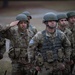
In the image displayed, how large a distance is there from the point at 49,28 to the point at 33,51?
0.55 metres

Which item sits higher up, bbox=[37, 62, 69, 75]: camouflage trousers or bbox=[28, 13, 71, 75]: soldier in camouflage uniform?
bbox=[28, 13, 71, 75]: soldier in camouflage uniform

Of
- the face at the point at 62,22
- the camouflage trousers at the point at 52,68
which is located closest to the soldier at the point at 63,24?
the face at the point at 62,22

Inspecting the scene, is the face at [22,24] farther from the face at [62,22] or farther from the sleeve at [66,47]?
the sleeve at [66,47]

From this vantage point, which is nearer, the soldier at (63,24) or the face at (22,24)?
the face at (22,24)

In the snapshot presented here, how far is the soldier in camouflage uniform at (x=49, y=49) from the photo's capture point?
240 inches

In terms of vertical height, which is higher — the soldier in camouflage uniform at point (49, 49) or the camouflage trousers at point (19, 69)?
the soldier in camouflage uniform at point (49, 49)

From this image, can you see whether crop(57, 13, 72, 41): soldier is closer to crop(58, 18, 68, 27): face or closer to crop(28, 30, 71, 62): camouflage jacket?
crop(58, 18, 68, 27): face

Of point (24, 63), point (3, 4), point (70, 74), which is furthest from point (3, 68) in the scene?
point (3, 4)

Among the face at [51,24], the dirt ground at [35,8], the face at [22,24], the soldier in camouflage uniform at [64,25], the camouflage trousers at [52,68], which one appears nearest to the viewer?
the face at [51,24]

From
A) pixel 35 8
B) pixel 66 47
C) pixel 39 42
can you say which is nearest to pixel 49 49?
pixel 39 42

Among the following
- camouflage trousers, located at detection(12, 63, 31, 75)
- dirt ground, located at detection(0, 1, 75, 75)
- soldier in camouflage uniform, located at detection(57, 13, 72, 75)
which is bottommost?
camouflage trousers, located at detection(12, 63, 31, 75)

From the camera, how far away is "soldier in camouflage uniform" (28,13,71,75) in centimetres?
609

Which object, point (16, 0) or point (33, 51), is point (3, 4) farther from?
point (33, 51)

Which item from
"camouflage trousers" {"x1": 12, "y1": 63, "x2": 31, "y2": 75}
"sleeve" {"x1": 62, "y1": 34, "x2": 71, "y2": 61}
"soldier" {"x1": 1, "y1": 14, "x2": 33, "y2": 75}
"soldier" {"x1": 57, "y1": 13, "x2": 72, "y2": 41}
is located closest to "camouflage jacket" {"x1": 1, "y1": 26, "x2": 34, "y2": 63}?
"soldier" {"x1": 1, "y1": 14, "x2": 33, "y2": 75}
